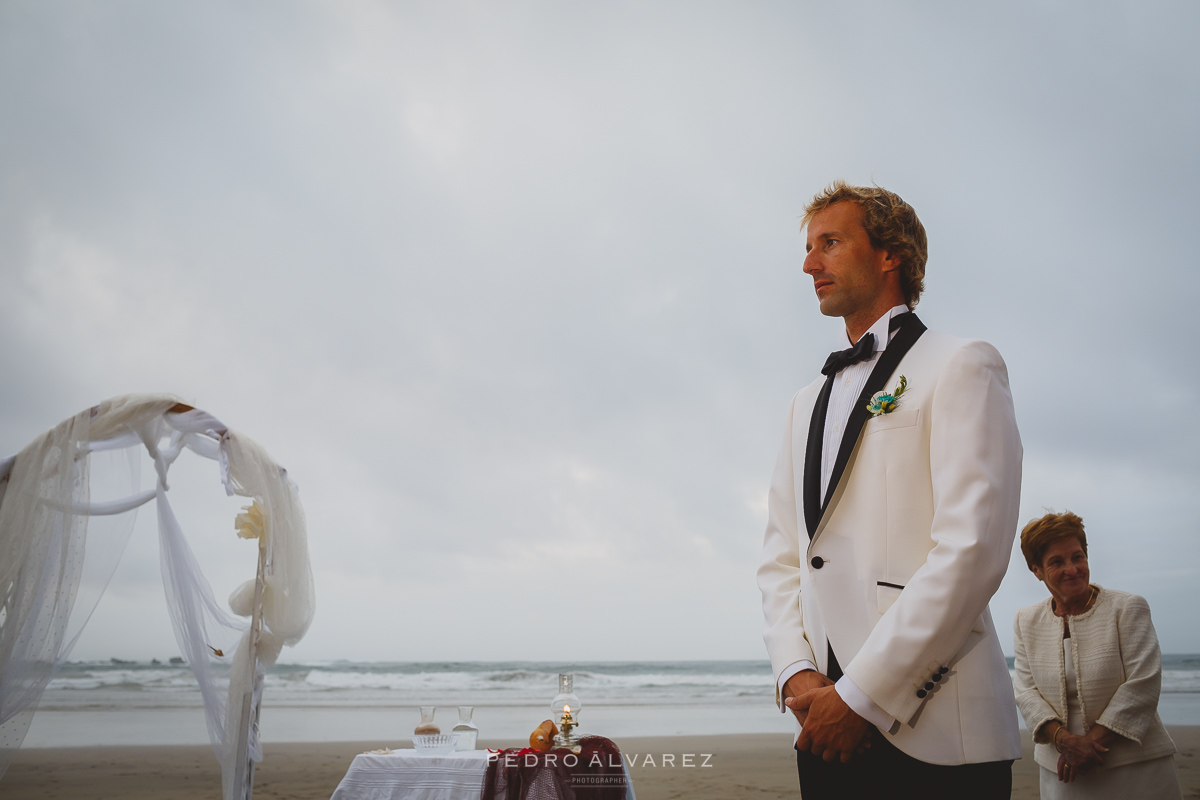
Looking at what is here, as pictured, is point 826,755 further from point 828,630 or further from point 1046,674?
point 1046,674

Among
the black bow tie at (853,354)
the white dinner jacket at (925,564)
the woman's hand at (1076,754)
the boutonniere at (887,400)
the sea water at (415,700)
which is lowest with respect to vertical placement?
the sea water at (415,700)

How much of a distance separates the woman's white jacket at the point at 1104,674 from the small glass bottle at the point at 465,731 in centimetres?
244

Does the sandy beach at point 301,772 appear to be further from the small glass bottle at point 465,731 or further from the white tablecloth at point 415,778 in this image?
the white tablecloth at point 415,778

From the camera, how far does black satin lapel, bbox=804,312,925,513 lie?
57.5 inches

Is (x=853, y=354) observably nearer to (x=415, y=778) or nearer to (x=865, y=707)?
(x=865, y=707)

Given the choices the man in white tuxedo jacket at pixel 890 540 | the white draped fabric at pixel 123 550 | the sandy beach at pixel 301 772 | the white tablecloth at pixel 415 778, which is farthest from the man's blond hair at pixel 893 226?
the sandy beach at pixel 301 772

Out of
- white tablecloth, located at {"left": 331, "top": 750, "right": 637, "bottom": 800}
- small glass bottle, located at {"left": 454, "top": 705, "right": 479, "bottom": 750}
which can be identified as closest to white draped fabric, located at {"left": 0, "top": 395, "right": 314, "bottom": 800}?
white tablecloth, located at {"left": 331, "top": 750, "right": 637, "bottom": 800}

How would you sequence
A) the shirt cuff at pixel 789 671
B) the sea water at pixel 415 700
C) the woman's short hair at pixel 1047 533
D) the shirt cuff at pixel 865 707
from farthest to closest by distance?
1. the sea water at pixel 415 700
2. the woman's short hair at pixel 1047 533
3. the shirt cuff at pixel 789 671
4. the shirt cuff at pixel 865 707

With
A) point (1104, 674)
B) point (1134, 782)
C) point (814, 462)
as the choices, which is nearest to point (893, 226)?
point (814, 462)

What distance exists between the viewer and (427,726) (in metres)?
3.38

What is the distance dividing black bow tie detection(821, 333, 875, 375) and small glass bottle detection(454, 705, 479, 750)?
260 centimetres

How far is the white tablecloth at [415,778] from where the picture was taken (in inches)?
119

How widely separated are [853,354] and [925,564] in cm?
52

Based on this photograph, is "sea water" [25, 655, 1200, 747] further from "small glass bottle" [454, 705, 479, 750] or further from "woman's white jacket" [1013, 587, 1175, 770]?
"woman's white jacket" [1013, 587, 1175, 770]
